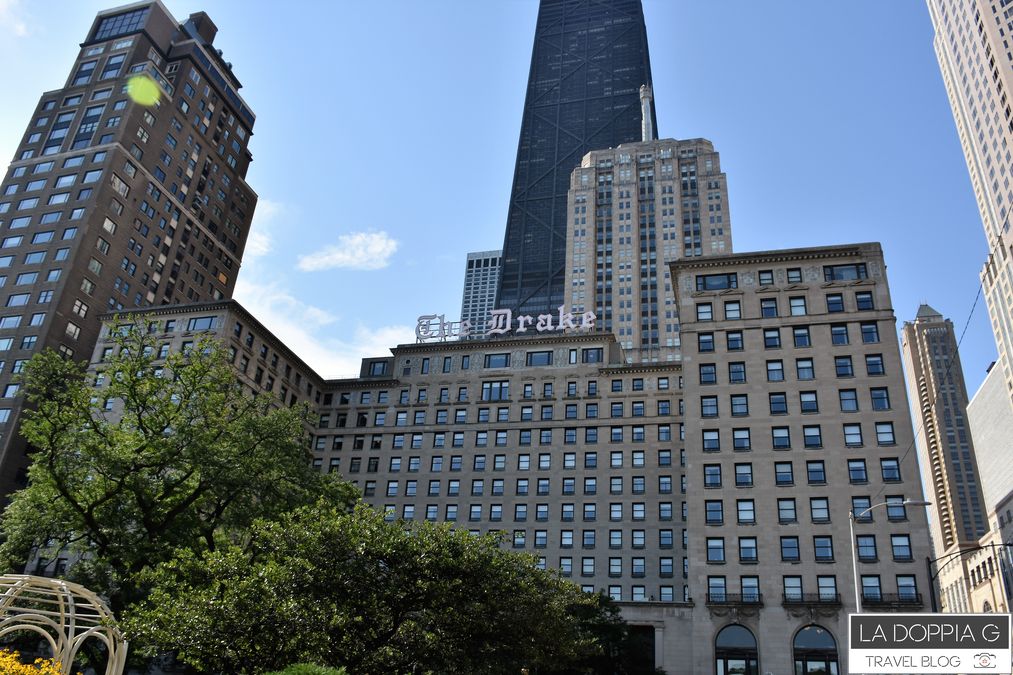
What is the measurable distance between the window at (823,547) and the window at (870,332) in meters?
19.2

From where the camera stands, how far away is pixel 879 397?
68062 millimetres

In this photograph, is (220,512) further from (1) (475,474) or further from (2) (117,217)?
(2) (117,217)

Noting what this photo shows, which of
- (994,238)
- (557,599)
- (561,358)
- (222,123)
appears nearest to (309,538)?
(557,599)

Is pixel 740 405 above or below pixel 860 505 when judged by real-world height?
above

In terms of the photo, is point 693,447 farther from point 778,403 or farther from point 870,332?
point 870,332

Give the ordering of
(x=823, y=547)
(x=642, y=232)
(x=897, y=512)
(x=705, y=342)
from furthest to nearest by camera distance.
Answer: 1. (x=642, y=232)
2. (x=705, y=342)
3. (x=823, y=547)
4. (x=897, y=512)

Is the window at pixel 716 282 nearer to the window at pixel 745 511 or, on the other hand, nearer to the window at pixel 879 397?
the window at pixel 879 397

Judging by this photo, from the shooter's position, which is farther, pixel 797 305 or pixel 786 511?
pixel 797 305

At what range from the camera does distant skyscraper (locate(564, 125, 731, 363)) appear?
159363 mm

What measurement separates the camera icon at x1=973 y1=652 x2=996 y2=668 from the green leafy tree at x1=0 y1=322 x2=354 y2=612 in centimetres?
3472

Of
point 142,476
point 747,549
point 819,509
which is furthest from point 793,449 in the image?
point 142,476

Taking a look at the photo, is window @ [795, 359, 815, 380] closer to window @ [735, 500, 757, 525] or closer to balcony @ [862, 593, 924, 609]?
window @ [735, 500, 757, 525]

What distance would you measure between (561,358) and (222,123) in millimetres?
76995

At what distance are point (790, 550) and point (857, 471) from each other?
9064mm
